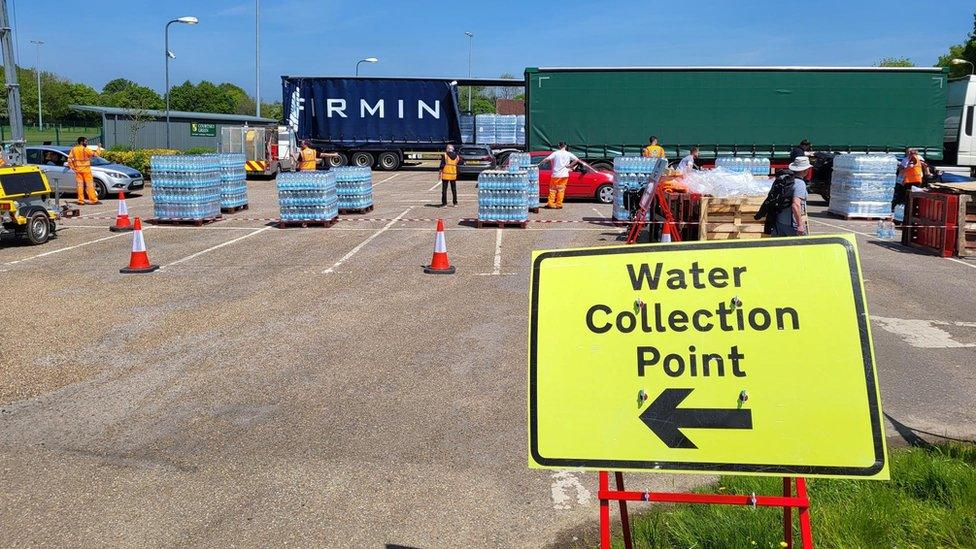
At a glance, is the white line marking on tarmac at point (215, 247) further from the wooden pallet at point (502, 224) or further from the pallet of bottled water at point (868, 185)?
the pallet of bottled water at point (868, 185)

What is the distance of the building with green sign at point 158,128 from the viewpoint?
47.8 metres

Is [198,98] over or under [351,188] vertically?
over

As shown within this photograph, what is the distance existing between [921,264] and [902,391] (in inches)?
283

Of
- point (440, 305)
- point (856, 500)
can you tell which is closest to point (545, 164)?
point (440, 305)

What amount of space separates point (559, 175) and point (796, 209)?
11133mm

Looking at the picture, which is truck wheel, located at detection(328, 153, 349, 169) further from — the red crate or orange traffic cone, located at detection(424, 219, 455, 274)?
the red crate

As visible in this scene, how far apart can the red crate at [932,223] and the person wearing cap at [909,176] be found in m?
3.25

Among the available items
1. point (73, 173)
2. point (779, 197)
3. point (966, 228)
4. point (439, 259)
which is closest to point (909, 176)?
point (966, 228)

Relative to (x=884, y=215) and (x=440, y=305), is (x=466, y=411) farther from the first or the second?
(x=884, y=215)

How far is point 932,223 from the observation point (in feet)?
46.2

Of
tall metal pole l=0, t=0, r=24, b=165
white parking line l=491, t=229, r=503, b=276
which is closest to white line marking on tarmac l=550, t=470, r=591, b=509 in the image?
white parking line l=491, t=229, r=503, b=276

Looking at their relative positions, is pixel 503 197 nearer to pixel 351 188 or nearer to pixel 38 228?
pixel 351 188

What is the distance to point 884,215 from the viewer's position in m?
18.9

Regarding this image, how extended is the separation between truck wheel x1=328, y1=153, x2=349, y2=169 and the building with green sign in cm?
1405
